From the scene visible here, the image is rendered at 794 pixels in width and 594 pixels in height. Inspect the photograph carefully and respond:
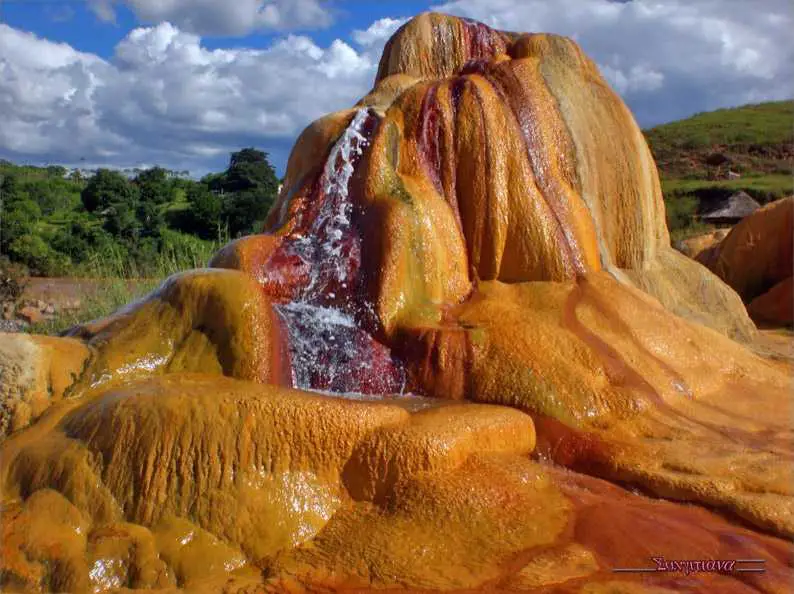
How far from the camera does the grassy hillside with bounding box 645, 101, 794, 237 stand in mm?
27938

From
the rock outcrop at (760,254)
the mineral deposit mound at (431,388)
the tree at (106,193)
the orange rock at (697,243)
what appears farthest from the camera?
the tree at (106,193)

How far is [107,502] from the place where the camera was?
122 inches

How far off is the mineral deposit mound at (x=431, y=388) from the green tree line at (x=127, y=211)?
17196mm

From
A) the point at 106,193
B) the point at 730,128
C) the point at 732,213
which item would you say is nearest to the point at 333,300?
the point at 732,213

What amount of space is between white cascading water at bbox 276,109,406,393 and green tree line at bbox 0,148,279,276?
16.9 metres

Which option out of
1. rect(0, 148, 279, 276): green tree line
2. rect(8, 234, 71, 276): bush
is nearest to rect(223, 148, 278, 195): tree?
rect(0, 148, 279, 276): green tree line

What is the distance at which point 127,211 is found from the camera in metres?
33.1

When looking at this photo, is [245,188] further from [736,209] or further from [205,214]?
[736,209]

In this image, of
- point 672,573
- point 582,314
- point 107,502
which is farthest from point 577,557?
point 582,314

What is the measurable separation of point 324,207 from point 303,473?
2.60m

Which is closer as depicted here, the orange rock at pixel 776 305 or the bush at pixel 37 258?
the orange rock at pixel 776 305

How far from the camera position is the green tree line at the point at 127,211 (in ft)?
81.1

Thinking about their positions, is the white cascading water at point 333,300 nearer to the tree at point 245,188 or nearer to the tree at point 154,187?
the tree at point 245,188

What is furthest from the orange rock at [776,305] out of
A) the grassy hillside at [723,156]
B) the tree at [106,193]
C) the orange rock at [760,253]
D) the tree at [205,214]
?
the tree at [106,193]
